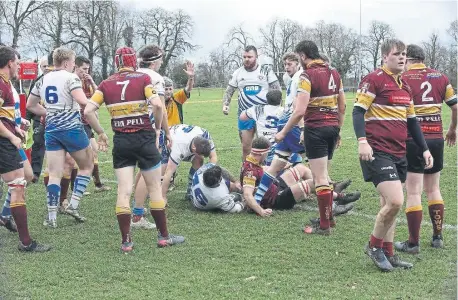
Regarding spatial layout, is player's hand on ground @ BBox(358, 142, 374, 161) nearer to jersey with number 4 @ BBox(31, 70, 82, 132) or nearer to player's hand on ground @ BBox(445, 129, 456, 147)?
player's hand on ground @ BBox(445, 129, 456, 147)

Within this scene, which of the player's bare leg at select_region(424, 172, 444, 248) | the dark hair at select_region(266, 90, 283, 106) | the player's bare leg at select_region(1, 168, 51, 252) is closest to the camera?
the player's bare leg at select_region(424, 172, 444, 248)

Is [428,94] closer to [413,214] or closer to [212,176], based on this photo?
[413,214]

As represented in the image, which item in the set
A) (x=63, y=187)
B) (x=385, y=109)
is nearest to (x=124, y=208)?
(x=63, y=187)

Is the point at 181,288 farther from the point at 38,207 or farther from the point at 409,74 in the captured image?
the point at 38,207

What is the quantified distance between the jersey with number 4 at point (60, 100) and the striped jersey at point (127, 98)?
95cm

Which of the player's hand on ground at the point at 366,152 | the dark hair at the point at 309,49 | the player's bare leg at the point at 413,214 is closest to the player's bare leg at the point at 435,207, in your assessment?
the player's bare leg at the point at 413,214

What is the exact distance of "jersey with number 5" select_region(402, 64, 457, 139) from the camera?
5.49 m

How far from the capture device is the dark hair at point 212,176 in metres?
6.78

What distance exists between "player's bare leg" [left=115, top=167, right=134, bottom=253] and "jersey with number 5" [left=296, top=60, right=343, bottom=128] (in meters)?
2.01

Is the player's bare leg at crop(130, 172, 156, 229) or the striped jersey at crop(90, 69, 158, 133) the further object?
the player's bare leg at crop(130, 172, 156, 229)

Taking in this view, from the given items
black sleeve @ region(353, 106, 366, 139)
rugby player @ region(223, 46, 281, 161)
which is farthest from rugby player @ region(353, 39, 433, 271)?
rugby player @ region(223, 46, 281, 161)

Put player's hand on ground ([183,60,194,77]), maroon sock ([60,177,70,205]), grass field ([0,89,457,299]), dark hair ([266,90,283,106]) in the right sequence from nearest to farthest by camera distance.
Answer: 1. grass field ([0,89,457,299])
2. maroon sock ([60,177,70,205])
3. player's hand on ground ([183,60,194,77])
4. dark hair ([266,90,283,106])

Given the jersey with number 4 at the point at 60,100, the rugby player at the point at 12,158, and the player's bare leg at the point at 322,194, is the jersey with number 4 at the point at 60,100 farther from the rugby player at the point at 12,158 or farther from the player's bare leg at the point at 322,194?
the player's bare leg at the point at 322,194

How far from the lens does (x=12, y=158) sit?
18.5 ft
